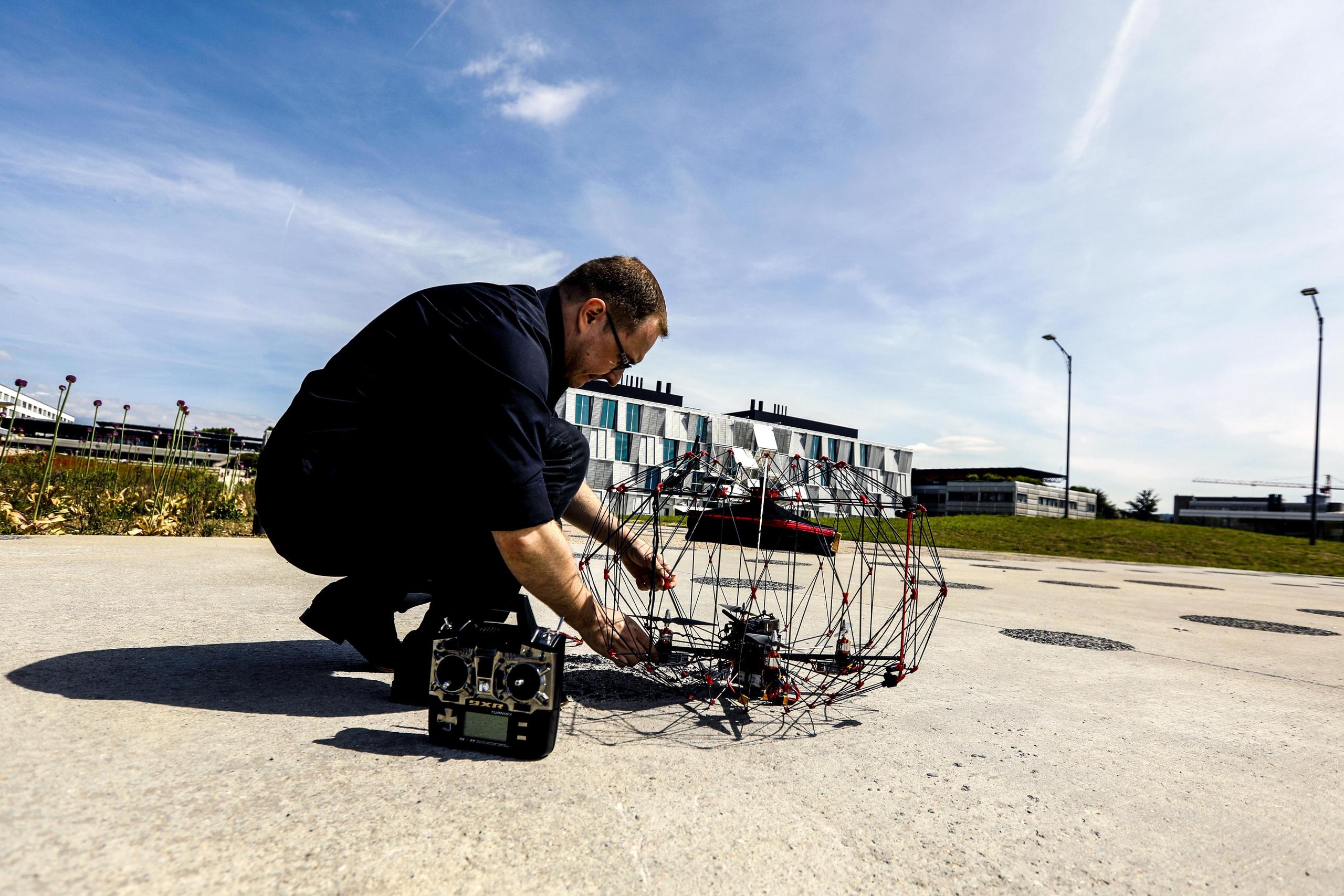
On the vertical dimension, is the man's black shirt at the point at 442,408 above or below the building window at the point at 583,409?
below

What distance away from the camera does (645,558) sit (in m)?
2.35

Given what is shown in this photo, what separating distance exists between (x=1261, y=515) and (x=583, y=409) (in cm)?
7978

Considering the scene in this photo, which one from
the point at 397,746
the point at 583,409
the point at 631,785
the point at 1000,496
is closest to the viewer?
the point at 631,785

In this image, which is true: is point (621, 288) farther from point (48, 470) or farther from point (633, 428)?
point (633, 428)

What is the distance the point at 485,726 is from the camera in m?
1.55

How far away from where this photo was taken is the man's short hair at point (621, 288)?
1.99 m

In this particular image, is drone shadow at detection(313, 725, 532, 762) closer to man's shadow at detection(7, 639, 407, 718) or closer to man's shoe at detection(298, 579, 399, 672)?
man's shadow at detection(7, 639, 407, 718)

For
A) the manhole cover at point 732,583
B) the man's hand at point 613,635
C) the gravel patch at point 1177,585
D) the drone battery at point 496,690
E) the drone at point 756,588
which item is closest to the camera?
the drone battery at point 496,690

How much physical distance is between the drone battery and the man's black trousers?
1.03ft

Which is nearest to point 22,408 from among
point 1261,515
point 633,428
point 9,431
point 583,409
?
point 9,431

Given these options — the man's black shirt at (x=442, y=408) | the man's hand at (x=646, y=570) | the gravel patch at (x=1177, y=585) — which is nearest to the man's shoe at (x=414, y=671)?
the man's black shirt at (x=442, y=408)

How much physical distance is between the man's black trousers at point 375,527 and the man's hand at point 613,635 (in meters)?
0.25

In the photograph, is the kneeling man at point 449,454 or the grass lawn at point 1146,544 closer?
the kneeling man at point 449,454

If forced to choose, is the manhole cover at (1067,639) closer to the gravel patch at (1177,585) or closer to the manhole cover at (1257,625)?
the manhole cover at (1257,625)
